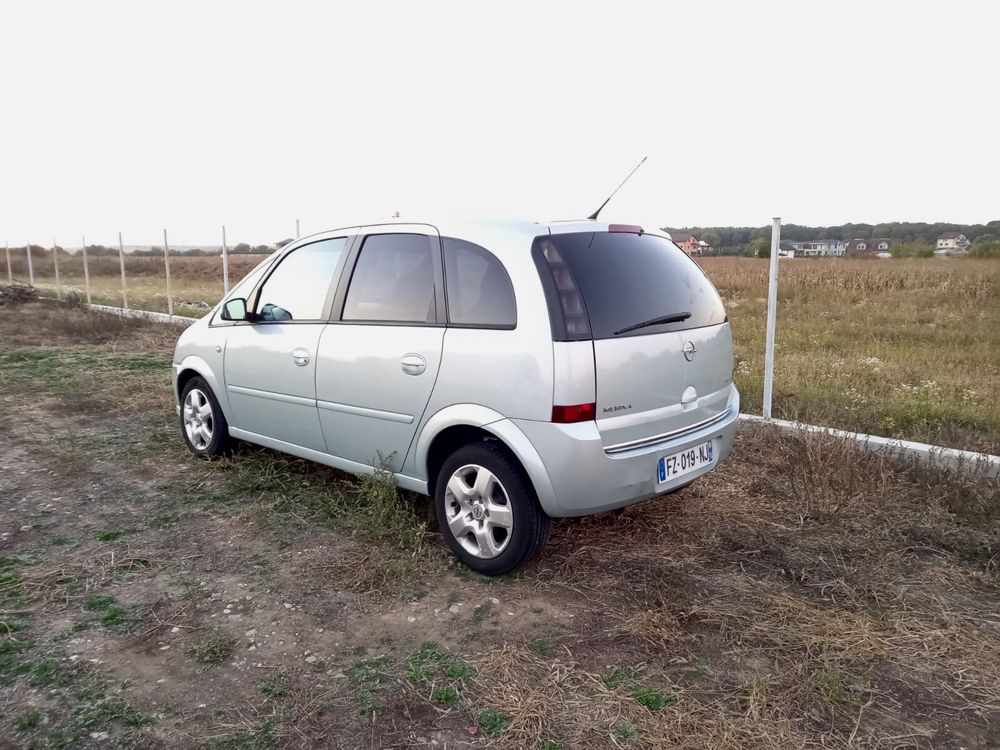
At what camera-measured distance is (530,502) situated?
3303 millimetres

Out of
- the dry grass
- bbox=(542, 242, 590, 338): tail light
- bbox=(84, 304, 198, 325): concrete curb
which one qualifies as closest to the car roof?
bbox=(542, 242, 590, 338): tail light

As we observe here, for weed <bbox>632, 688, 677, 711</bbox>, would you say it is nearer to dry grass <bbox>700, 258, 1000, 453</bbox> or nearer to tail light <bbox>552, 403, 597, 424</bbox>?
tail light <bbox>552, 403, 597, 424</bbox>

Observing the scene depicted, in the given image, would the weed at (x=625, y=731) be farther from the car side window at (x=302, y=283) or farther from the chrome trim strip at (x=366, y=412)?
the car side window at (x=302, y=283)

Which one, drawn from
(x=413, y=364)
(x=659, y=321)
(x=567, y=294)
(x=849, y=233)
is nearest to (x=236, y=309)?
(x=413, y=364)

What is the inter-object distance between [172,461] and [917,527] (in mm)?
5040

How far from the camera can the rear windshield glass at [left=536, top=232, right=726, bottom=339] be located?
10.5ft

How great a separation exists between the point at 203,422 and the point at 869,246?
19.0ft

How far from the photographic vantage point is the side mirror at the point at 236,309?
4.73 meters

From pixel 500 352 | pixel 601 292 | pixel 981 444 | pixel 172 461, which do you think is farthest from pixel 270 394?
pixel 981 444

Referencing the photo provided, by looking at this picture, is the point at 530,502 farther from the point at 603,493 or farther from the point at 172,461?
the point at 172,461

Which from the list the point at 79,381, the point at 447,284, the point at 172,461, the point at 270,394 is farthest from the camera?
the point at 79,381

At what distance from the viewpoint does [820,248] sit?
6.34 metres

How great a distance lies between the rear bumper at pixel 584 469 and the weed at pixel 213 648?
1444 millimetres

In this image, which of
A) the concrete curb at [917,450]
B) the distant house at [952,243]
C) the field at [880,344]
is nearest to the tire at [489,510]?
the concrete curb at [917,450]
